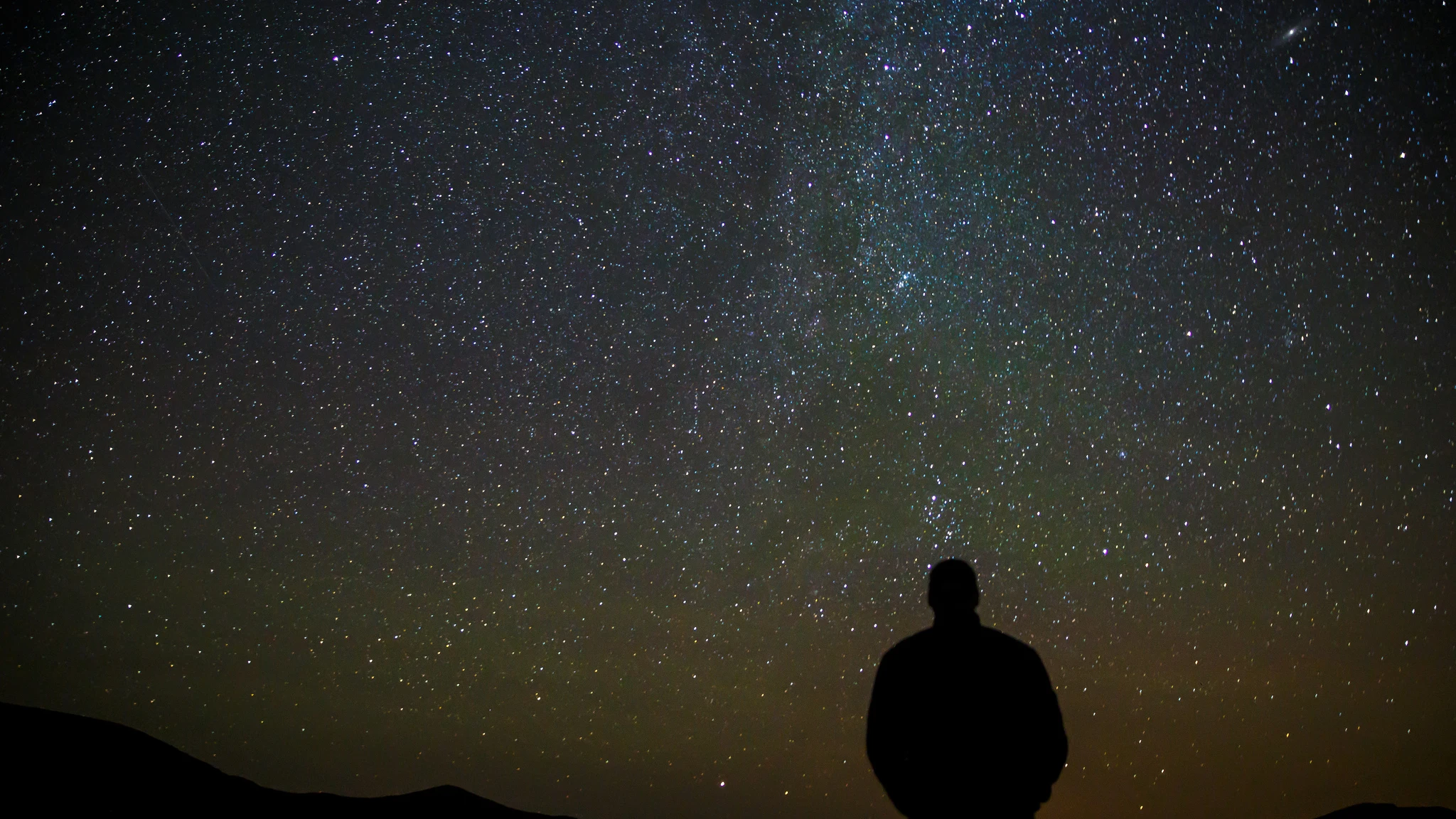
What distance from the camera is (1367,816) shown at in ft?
41.9

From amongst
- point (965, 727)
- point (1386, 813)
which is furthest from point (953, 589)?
point (1386, 813)

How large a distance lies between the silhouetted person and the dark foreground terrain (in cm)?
982

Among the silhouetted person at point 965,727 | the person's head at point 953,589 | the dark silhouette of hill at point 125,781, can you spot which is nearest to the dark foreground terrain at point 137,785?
the dark silhouette of hill at point 125,781

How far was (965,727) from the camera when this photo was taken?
1574mm

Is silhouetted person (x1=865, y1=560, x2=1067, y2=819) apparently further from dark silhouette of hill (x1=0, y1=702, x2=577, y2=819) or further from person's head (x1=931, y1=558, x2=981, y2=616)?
dark silhouette of hill (x1=0, y1=702, x2=577, y2=819)

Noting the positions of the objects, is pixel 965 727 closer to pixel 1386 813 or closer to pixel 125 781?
pixel 125 781

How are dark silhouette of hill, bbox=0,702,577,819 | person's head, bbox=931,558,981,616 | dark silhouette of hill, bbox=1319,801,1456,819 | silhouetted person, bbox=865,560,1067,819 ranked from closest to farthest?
silhouetted person, bbox=865,560,1067,819, person's head, bbox=931,558,981,616, dark silhouette of hill, bbox=0,702,577,819, dark silhouette of hill, bbox=1319,801,1456,819

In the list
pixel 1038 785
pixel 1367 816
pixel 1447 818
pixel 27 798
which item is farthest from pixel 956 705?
pixel 1447 818

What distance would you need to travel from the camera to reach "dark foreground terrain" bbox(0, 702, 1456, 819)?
8.35 metres

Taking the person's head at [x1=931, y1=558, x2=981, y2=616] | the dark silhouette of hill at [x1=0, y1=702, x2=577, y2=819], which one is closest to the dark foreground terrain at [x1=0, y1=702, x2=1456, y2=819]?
the dark silhouette of hill at [x1=0, y1=702, x2=577, y2=819]

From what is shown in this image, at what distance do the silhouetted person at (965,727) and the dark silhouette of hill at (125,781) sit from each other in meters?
9.85

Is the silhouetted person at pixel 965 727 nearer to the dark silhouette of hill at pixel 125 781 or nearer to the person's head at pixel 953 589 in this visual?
the person's head at pixel 953 589

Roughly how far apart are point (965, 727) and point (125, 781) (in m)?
12.0

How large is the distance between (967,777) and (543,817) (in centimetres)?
1490
